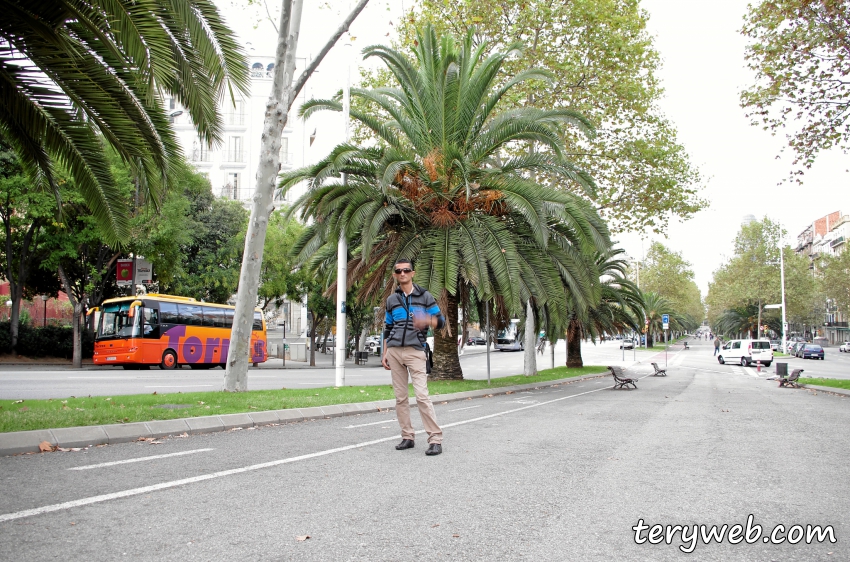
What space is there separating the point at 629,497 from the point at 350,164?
42.9 ft

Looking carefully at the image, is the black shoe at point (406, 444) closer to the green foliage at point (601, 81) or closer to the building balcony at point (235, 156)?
the green foliage at point (601, 81)

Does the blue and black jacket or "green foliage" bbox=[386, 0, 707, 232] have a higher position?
"green foliage" bbox=[386, 0, 707, 232]

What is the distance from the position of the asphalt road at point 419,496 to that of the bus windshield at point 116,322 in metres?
21.6

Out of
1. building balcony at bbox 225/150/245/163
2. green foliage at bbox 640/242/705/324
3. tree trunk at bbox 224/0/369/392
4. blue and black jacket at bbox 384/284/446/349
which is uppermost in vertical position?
building balcony at bbox 225/150/245/163

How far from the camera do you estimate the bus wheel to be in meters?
28.5

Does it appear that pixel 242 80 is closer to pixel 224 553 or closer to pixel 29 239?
pixel 224 553

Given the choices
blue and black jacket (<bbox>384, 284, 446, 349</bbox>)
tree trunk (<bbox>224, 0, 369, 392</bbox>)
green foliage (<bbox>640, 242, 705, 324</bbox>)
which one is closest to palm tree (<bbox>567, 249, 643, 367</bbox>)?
tree trunk (<bbox>224, 0, 369, 392</bbox>)

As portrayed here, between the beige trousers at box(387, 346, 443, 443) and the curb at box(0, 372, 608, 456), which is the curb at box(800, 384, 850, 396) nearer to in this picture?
the curb at box(0, 372, 608, 456)

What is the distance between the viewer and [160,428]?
7.78 metres

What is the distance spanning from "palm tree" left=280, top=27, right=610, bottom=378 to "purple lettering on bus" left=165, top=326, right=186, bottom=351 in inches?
539

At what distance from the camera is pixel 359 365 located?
133 ft

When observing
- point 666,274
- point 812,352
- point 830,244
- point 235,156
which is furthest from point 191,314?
point 830,244

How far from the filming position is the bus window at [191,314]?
29016 millimetres

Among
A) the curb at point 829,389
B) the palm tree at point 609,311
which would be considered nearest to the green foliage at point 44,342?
the palm tree at point 609,311
